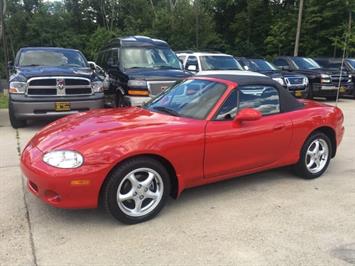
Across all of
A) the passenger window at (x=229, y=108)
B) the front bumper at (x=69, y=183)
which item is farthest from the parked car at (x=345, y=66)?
the front bumper at (x=69, y=183)

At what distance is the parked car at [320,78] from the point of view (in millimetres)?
14953

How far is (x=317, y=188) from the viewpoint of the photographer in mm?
5129

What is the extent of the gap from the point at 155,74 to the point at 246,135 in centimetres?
513

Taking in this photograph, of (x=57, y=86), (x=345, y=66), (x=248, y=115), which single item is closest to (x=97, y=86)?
(x=57, y=86)

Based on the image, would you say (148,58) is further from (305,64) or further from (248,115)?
(305,64)

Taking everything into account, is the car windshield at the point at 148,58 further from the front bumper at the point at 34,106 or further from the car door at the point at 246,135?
the car door at the point at 246,135

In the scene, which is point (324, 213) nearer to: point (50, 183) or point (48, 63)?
point (50, 183)

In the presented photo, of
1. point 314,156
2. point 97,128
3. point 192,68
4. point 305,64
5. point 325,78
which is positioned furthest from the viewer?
point 305,64

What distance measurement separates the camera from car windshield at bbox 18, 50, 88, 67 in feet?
31.4

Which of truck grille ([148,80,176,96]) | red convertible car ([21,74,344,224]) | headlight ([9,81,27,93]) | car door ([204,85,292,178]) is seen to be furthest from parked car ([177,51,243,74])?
car door ([204,85,292,178])

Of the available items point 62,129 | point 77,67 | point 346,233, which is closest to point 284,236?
point 346,233

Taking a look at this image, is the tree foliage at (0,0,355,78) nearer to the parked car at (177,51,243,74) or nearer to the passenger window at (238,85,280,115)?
the parked car at (177,51,243,74)

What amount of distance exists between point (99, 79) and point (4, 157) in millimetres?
3372

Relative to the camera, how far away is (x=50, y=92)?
8.41 metres
